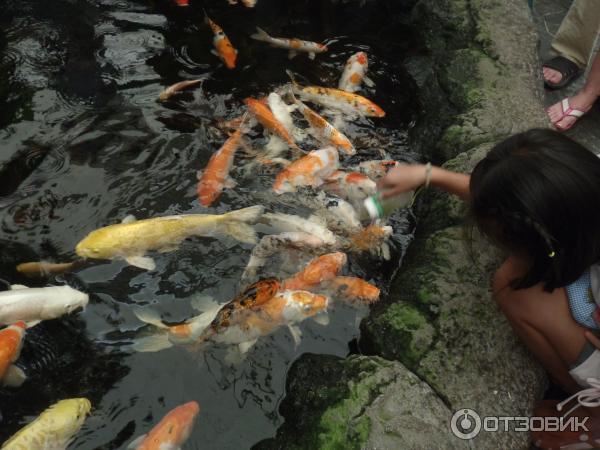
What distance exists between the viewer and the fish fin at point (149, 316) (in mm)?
3221

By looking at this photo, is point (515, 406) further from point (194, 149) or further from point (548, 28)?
point (548, 28)

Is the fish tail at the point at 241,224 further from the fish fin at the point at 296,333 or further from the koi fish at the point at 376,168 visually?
the koi fish at the point at 376,168

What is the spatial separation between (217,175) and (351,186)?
3.25ft

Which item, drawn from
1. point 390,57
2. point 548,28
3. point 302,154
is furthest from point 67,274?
point 548,28

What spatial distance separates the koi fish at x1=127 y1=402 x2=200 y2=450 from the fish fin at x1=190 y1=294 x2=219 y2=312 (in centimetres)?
67

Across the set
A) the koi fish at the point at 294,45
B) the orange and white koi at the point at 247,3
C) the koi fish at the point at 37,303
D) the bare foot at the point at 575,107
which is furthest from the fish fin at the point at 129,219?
A: the bare foot at the point at 575,107

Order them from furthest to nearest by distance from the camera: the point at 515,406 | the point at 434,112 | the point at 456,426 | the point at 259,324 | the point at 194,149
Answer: the point at 434,112
the point at 194,149
the point at 259,324
the point at 515,406
the point at 456,426

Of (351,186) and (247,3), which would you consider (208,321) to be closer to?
(351,186)

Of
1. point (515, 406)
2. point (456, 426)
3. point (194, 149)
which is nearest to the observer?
point (456, 426)

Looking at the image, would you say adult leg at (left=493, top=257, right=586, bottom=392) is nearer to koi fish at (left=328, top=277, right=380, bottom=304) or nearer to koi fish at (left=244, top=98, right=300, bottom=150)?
koi fish at (left=328, top=277, right=380, bottom=304)

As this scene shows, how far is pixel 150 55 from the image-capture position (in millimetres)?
5199

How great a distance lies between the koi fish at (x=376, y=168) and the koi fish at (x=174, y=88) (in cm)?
178

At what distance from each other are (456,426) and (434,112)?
290 cm

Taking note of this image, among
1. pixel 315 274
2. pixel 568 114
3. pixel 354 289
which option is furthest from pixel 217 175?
pixel 568 114
